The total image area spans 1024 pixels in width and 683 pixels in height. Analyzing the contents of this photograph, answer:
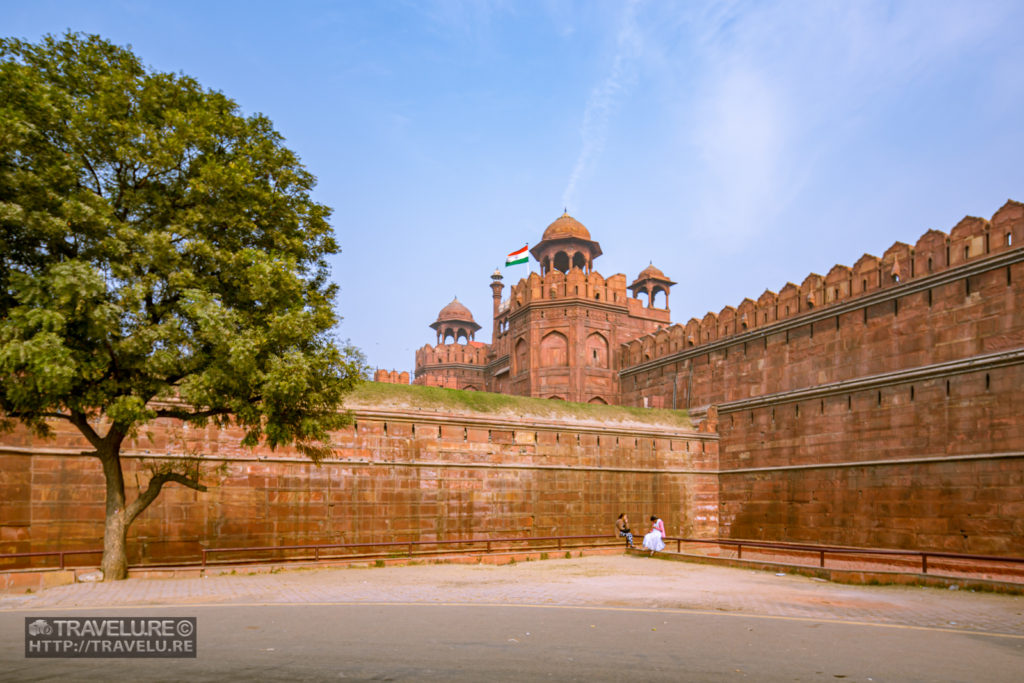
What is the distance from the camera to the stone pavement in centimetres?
927

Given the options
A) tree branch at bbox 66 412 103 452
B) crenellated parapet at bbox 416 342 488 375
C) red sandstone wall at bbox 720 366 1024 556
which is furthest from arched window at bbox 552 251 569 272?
tree branch at bbox 66 412 103 452

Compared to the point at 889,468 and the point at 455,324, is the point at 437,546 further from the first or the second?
the point at 455,324

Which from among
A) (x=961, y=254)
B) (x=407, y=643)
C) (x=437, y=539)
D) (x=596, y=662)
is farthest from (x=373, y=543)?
(x=961, y=254)

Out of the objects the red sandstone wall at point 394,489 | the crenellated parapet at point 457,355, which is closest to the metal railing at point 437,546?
the red sandstone wall at point 394,489

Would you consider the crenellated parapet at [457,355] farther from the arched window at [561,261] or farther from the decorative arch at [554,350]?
the decorative arch at [554,350]

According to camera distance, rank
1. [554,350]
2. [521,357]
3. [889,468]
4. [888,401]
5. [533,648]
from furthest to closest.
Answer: [521,357] → [554,350] → [888,401] → [889,468] → [533,648]

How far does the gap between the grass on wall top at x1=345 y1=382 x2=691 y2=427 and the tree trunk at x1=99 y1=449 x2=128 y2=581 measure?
20.2ft

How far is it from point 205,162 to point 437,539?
1103 cm

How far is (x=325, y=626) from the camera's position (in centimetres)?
788

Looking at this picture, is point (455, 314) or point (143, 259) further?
point (455, 314)

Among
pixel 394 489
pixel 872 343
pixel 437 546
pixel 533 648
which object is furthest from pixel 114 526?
pixel 872 343

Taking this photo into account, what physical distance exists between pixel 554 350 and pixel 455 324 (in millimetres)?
21703

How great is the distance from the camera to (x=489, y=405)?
2114cm

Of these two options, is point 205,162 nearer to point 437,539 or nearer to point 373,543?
point 373,543
